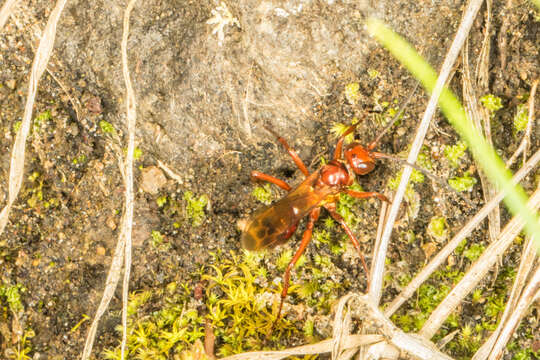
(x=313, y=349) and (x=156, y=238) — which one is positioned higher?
(x=156, y=238)

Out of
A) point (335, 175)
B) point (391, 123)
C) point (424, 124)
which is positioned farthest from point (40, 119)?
point (424, 124)

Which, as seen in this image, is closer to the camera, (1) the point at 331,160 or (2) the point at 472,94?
(2) the point at 472,94

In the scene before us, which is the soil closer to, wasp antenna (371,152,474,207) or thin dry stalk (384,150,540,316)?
wasp antenna (371,152,474,207)

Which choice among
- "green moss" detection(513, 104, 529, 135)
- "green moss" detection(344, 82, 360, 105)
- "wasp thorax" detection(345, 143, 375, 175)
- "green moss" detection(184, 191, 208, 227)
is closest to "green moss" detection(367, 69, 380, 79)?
"green moss" detection(344, 82, 360, 105)

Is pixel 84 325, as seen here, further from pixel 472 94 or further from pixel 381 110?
pixel 472 94

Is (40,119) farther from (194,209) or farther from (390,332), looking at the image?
(390,332)

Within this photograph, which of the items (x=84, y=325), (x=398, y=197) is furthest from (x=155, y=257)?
(x=398, y=197)
